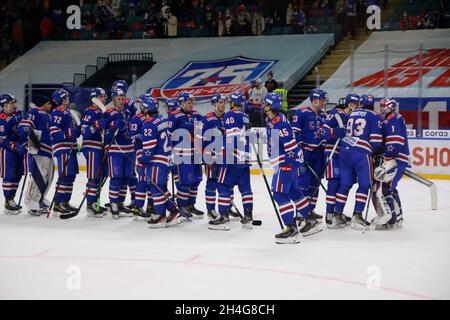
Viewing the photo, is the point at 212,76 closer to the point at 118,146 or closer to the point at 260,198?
the point at 260,198

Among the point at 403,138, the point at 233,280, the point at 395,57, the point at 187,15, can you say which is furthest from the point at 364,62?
the point at 233,280

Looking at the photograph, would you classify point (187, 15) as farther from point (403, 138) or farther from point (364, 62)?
point (403, 138)

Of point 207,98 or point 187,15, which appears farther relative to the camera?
point 187,15

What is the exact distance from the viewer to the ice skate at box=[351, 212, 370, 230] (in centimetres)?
803

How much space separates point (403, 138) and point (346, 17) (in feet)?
38.0

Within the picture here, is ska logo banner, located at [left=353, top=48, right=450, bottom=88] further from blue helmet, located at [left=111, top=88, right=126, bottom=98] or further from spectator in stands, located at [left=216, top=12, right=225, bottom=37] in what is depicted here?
blue helmet, located at [left=111, top=88, right=126, bottom=98]

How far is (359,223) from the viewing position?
8062mm

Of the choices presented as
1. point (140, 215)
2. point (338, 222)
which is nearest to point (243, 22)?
point (140, 215)

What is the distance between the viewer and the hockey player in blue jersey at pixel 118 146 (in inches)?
348

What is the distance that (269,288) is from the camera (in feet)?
17.7

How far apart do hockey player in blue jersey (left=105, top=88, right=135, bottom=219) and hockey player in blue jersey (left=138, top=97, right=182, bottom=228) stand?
645mm

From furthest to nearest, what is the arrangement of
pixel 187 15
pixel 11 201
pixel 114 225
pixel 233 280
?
pixel 187 15 < pixel 11 201 < pixel 114 225 < pixel 233 280

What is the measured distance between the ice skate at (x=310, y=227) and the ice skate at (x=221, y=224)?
93 cm

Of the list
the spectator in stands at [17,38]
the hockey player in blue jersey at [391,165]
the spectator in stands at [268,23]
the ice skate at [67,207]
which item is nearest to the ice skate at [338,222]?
the hockey player in blue jersey at [391,165]
